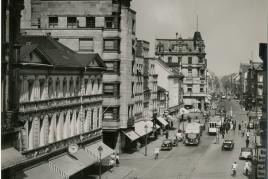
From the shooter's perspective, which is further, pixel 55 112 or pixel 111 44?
pixel 111 44

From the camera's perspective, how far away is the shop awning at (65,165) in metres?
40.9

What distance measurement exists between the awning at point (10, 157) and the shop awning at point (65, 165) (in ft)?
20.4

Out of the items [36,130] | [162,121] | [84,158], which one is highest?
[36,130]

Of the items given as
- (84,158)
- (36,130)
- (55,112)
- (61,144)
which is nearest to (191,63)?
(84,158)

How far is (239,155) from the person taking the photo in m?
67.5

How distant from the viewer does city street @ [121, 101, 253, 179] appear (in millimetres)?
51969

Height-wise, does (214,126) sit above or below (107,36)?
below

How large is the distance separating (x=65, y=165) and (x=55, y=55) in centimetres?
A: 909

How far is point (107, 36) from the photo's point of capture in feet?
213

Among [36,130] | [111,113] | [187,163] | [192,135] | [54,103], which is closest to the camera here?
[36,130]

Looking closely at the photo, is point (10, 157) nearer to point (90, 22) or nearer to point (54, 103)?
point (54, 103)

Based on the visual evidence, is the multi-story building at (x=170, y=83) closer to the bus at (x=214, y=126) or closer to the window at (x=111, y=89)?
the bus at (x=214, y=126)

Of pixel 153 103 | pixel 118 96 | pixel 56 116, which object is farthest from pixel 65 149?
pixel 153 103

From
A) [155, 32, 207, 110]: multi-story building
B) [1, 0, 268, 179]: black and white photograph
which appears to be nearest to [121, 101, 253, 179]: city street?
[1, 0, 268, 179]: black and white photograph
